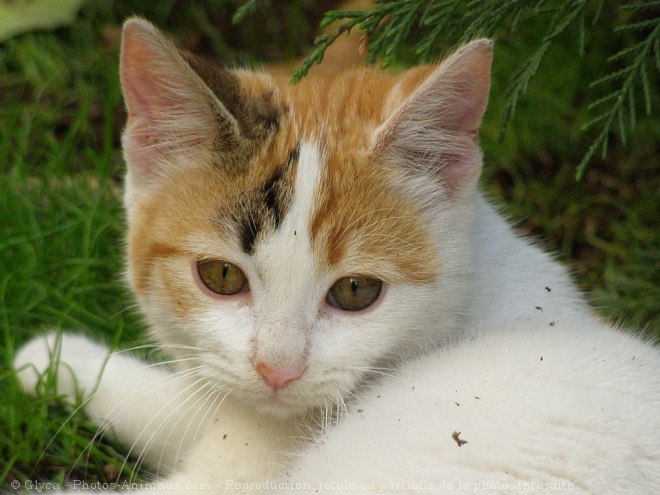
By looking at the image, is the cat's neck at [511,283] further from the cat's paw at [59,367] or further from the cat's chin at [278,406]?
the cat's paw at [59,367]

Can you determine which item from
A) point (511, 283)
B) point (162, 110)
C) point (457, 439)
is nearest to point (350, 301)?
point (457, 439)

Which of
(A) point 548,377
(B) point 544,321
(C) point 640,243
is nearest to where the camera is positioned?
(A) point 548,377

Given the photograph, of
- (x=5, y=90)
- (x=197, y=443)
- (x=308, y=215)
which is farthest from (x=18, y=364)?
(x=5, y=90)

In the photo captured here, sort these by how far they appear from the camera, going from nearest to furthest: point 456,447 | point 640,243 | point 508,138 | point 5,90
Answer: point 456,447 < point 640,243 < point 508,138 < point 5,90

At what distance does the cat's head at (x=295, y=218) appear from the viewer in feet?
6.77

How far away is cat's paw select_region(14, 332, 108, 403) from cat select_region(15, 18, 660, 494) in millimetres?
559

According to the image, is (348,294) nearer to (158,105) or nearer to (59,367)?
(158,105)

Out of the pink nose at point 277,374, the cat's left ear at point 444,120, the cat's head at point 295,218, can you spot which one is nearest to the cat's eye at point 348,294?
the cat's head at point 295,218

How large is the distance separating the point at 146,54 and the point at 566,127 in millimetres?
2754

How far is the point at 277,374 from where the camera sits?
200cm

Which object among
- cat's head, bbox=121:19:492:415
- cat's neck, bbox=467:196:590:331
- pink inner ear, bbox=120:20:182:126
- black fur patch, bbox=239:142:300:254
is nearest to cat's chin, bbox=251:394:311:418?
cat's head, bbox=121:19:492:415

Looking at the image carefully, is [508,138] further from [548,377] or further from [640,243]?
[548,377]

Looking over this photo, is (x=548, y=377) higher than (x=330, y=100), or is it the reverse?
(x=330, y=100)

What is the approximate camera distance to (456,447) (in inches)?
70.6
